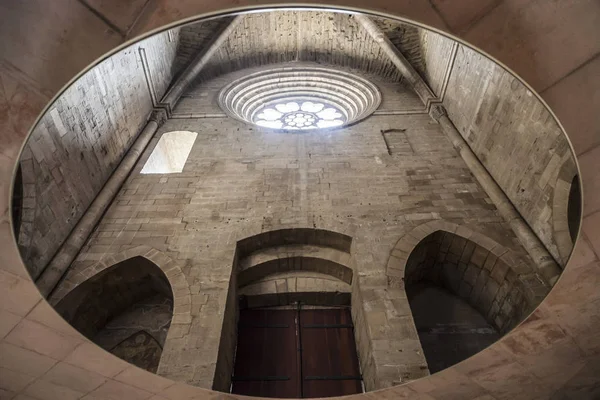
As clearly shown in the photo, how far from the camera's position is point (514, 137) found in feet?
20.2

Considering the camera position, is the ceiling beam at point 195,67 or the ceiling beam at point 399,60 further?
the ceiling beam at point 399,60

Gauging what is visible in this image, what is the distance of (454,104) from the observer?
838cm

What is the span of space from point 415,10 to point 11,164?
2.69 m

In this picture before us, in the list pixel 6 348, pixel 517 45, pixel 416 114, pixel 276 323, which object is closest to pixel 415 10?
pixel 517 45

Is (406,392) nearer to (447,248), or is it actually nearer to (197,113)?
(447,248)

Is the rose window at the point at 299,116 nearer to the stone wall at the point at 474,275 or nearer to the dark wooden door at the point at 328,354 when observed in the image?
the stone wall at the point at 474,275

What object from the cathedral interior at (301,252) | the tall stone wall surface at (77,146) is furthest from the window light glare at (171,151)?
the tall stone wall surface at (77,146)

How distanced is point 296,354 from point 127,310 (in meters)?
2.67

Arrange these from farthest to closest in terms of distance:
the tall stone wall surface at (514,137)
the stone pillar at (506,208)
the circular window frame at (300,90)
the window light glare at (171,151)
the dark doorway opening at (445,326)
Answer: the circular window frame at (300,90), the window light glare at (171,151), the dark doorway opening at (445,326), the tall stone wall surface at (514,137), the stone pillar at (506,208)

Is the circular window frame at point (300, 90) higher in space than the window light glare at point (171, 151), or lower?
higher

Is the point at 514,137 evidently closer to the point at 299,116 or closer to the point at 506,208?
the point at 506,208

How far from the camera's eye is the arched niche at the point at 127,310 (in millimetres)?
5500

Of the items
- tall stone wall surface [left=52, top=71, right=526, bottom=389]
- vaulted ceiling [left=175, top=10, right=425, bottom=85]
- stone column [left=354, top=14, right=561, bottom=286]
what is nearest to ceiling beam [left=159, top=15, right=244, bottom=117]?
vaulted ceiling [left=175, top=10, right=425, bottom=85]

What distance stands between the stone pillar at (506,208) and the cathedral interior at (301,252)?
0.10ft
